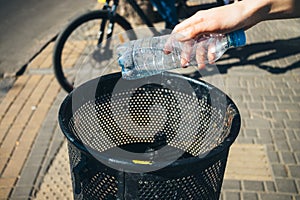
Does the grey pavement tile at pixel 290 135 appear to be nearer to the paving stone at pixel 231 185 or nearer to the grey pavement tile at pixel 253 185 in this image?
the grey pavement tile at pixel 253 185

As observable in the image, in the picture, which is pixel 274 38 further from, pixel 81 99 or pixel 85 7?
pixel 81 99

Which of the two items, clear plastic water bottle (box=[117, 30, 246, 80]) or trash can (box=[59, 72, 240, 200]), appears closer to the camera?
trash can (box=[59, 72, 240, 200])

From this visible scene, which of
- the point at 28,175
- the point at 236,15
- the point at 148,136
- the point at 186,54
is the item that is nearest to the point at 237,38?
the point at 236,15

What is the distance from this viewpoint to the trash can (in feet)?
5.53

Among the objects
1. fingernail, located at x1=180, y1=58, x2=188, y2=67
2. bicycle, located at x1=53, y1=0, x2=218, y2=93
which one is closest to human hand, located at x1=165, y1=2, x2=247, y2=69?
fingernail, located at x1=180, y1=58, x2=188, y2=67

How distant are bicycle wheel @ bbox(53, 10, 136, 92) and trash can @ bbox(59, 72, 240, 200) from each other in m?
1.99

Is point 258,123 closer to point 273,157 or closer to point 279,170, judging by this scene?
point 273,157

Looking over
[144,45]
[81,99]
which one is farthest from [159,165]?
[144,45]

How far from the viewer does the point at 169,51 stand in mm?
2121

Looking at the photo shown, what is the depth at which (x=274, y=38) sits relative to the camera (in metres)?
5.78

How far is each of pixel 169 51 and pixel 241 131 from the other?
2043mm

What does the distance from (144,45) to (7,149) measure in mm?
1977

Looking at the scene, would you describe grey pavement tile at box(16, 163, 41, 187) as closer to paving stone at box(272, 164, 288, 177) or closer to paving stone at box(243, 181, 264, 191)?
paving stone at box(243, 181, 264, 191)

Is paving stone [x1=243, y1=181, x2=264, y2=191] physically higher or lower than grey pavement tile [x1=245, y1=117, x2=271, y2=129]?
higher
